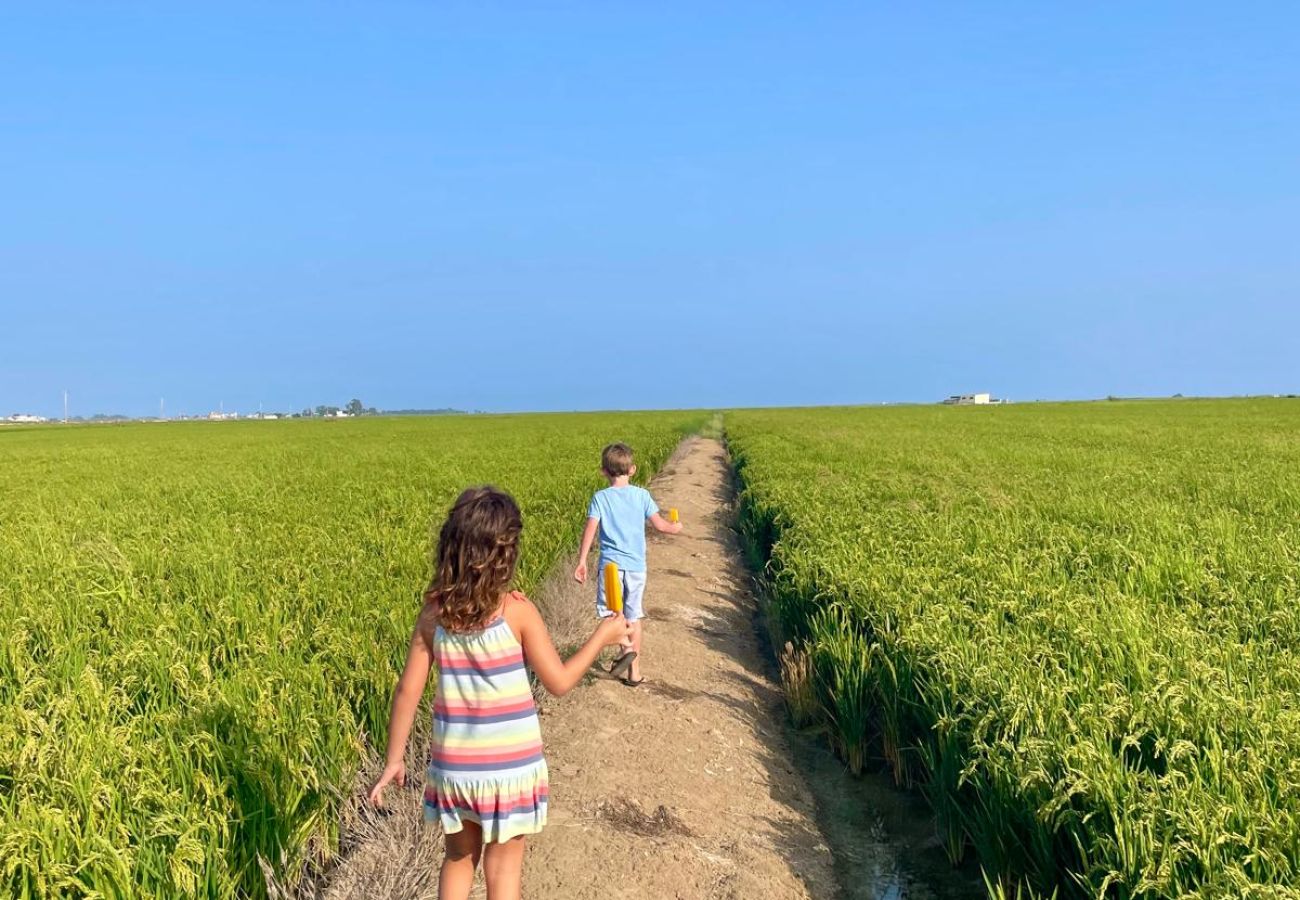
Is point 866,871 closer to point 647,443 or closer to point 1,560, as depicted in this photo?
point 1,560

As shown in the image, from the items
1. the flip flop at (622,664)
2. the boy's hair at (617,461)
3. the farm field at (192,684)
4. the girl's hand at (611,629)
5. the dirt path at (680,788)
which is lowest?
the dirt path at (680,788)

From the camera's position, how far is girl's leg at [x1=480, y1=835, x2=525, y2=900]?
2.64 metres

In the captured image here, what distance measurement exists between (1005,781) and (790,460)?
14256 mm

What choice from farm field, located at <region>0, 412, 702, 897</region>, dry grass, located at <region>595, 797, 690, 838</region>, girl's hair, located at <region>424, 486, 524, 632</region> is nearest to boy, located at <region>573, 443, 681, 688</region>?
farm field, located at <region>0, 412, 702, 897</region>

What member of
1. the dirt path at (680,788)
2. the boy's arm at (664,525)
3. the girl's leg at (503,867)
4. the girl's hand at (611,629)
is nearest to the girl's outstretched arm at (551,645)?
the girl's hand at (611,629)

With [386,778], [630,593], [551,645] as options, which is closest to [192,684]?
[386,778]

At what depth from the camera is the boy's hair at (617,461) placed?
17.7ft

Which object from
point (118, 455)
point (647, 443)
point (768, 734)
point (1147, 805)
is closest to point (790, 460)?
point (647, 443)

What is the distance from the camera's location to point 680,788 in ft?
14.0

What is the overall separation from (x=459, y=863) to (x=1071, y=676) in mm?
2939

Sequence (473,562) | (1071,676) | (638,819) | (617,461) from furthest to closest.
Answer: (617,461) < (638,819) < (1071,676) < (473,562)

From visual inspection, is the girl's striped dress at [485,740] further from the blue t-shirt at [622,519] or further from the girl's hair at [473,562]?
the blue t-shirt at [622,519]

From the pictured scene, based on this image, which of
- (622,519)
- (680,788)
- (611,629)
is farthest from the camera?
(622,519)

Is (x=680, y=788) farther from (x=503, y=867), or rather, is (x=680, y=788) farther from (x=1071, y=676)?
(x=1071, y=676)
